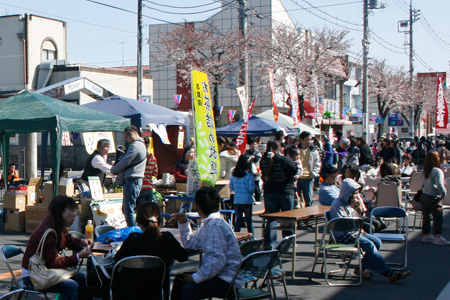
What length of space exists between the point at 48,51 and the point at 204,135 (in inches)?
1021

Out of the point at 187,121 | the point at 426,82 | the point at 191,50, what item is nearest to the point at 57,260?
the point at 187,121

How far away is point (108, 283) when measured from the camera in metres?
4.95

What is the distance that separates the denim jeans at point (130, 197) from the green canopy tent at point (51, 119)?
1.45m

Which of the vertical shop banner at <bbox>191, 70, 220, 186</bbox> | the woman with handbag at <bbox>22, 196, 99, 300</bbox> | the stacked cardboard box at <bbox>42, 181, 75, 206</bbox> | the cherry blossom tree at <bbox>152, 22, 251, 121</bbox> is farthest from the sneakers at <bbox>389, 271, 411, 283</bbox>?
the cherry blossom tree at <bbox>152, 22, 251, 121</bbox>

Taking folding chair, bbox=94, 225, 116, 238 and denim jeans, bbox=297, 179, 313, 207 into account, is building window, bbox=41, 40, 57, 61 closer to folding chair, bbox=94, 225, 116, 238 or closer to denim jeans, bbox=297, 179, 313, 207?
denim jeans, bbox=297, 179, 313, 207

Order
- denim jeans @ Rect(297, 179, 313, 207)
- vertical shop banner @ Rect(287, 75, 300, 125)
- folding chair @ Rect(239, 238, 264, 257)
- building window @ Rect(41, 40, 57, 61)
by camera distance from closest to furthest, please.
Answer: folding chair @ Rect(239, 238, 264, 257), denim jeans @ Rect(297, 179, 313, 207), vertical shop banner @ Rect(287, 75, 300, 125), building window @ Rect(41, 40, 57, 61)

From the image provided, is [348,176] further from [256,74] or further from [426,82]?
[426,82]

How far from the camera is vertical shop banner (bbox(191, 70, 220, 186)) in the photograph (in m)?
8.15

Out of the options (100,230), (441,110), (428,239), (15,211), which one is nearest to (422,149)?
(441,110)

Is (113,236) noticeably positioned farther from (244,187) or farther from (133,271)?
(244,187)

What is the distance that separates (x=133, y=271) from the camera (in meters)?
4.64

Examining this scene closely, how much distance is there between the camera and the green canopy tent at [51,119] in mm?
10156

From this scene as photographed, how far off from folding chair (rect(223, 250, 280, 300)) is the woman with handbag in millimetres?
1310

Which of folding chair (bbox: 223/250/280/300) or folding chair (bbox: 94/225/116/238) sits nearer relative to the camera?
folding chair (bbox: 223/250/280/300)
